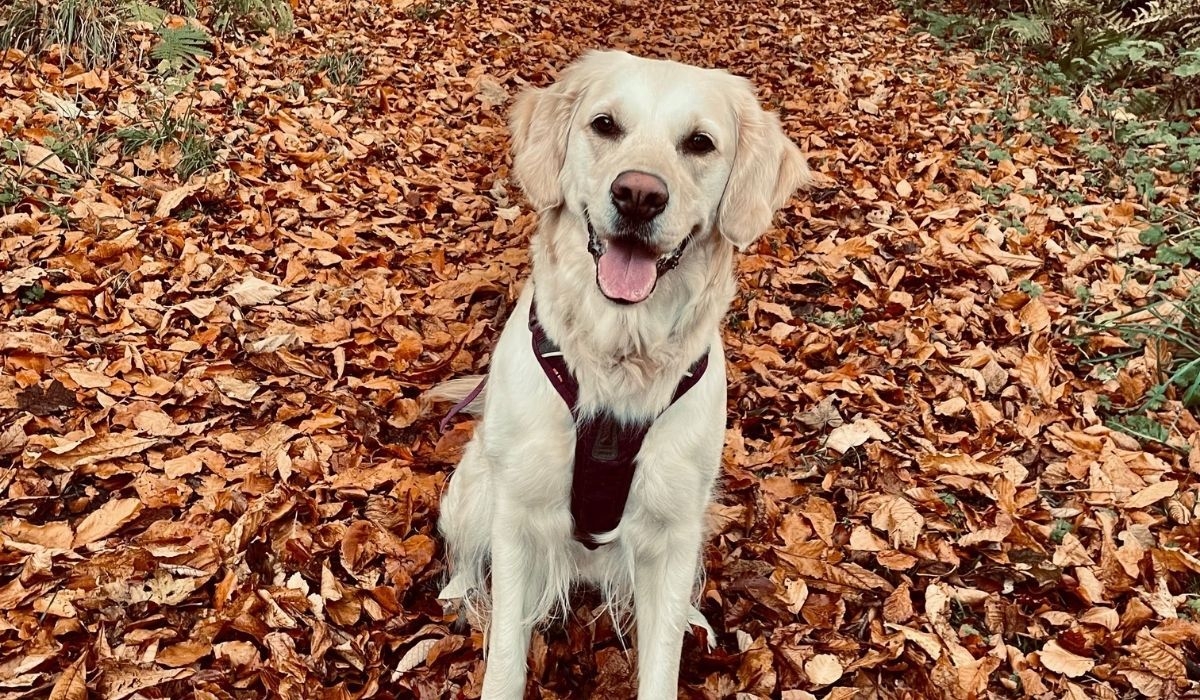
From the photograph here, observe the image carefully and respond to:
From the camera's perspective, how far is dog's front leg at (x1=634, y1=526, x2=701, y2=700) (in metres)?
2.25

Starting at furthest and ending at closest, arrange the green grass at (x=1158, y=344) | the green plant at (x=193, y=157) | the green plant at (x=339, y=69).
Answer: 1. the green plant at (x=339, y=69)
2. the green plant at (x=193, y=157)
3. the green grass at (x=1158, y=344)

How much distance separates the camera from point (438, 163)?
5195mm

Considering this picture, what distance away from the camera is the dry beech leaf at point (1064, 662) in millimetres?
2355

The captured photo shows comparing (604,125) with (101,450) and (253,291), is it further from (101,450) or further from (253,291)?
(253,291)

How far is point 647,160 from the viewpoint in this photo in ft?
6.83

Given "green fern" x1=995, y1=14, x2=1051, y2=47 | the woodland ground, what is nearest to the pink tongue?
the woodland ground

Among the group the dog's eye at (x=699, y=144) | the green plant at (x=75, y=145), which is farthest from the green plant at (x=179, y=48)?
the dog's eye at (x=699, y=144)

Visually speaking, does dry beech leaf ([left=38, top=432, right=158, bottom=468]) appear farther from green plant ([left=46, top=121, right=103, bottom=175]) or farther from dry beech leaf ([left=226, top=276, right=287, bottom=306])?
green plant ([left=46, top=121, right=103, bottom=175])

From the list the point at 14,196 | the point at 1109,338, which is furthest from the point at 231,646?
the point at 1109,338

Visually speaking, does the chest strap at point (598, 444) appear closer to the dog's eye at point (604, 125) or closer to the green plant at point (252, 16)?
the dog's eye at point (604, 125)

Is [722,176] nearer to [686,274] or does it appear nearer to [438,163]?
[686,274]

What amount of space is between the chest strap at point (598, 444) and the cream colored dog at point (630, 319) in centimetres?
1

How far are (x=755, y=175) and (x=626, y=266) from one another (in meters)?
0.57

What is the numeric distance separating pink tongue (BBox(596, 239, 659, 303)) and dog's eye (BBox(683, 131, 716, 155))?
1.25 feet
